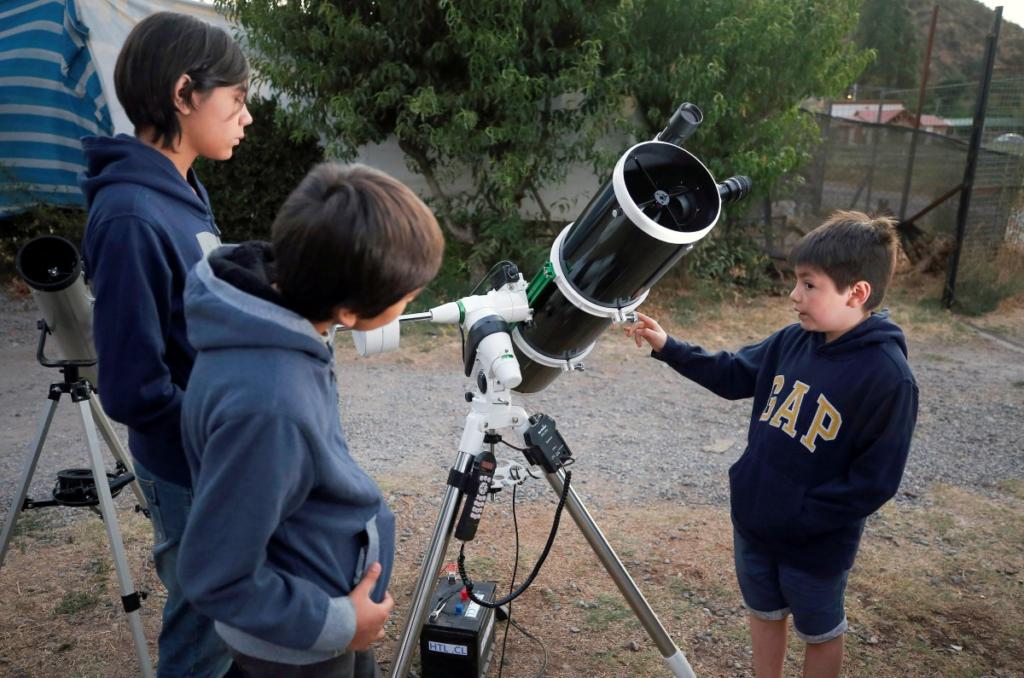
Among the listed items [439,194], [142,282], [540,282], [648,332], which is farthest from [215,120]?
[439,194]

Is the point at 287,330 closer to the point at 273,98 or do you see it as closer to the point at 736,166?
the point at 736,166

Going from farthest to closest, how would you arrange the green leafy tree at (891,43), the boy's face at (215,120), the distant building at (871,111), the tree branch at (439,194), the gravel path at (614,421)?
1. the green leafy tree at (891,43)
2. the distant building at (871,111)
3. the tree branch at (439,194)
4. the gravel path at (614,421)
5. the boy's face at (215,120)

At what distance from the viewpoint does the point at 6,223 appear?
7523 mm

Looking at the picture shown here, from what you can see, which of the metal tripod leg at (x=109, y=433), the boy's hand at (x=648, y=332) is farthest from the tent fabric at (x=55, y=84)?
the boy's hand at (x=648, y=332)

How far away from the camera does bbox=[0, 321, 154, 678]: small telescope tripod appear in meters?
2.05

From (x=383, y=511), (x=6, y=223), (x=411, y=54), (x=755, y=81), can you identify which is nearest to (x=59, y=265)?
(x=383, y=511)

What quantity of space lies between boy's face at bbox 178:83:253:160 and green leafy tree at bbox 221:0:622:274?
4.17 metres

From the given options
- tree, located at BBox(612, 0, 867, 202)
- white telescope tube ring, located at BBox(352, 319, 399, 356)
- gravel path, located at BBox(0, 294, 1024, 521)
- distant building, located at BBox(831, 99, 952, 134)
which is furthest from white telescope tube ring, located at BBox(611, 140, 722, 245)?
distant building, located at BBox(831, 99, 952, 134)

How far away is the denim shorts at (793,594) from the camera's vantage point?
1810mm

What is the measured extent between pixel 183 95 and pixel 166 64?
0.06m

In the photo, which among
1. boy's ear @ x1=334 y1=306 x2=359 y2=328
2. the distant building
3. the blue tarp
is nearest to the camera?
boy's ear @ x1=334 y1=306 x2=359 y2=328

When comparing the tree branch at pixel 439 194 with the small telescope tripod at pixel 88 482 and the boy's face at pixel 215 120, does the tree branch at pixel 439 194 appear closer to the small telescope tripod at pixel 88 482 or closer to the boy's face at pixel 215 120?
the small telescope tripod at pixel 88 482

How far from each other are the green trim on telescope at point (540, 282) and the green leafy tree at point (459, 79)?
13.6ft

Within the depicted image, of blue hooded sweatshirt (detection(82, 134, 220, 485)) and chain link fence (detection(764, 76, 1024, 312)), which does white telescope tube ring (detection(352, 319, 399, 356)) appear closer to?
blue hooded sweatshirt (detection(82, 134, 220, 485))
